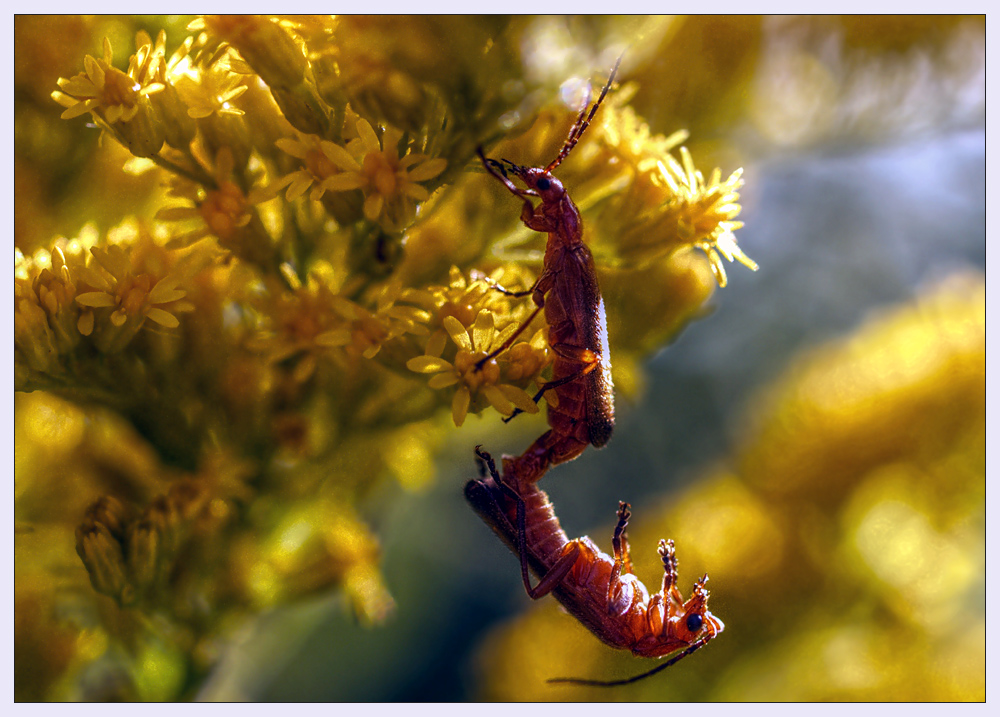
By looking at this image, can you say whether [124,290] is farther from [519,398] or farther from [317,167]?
[519,398]

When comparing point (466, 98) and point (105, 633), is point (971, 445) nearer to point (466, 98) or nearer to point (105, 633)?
point (466, 98)

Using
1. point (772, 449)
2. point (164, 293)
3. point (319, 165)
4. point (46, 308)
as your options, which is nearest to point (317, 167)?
point (319, 165)

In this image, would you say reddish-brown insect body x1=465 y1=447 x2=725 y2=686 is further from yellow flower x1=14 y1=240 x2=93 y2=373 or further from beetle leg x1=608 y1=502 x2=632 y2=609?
yellow flower x1=14 y1=240 x2=93 y2=373

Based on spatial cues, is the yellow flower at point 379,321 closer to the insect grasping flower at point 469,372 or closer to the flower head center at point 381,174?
the insect grasping flower at point 469,372

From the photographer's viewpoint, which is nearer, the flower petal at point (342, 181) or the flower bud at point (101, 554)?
the flower petal at point (342, 181)

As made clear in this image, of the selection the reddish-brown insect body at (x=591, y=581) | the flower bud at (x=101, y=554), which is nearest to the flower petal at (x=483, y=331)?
the reddish-brown insect body at (x=591, y=581)

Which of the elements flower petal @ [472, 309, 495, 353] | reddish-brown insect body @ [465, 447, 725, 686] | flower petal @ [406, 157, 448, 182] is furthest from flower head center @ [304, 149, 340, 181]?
reddish-brown insect body @ [465, 447, 725, 686]
